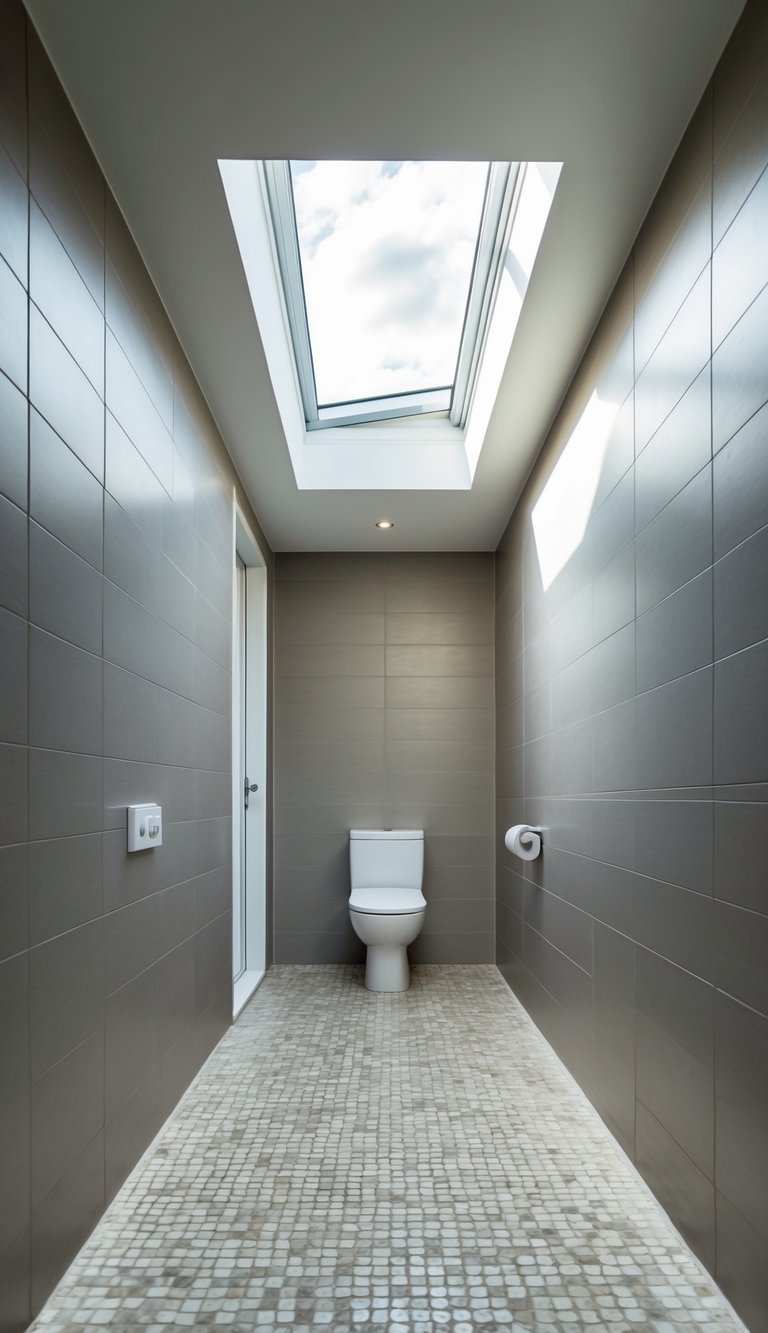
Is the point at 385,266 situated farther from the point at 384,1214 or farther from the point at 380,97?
the point at 384,1214

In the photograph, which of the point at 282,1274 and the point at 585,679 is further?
the point at 585,679

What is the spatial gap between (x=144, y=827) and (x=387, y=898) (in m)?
2.12

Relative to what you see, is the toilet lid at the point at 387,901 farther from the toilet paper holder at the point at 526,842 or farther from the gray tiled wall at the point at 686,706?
the gray tiled wall at the point at 686,706

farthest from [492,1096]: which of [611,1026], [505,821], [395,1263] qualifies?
[505,821]

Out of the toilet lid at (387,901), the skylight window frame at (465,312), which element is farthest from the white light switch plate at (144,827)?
the toilet lid at (387,901)

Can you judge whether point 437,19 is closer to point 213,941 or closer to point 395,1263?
point 395,1263

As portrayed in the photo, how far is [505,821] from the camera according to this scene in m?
4.36

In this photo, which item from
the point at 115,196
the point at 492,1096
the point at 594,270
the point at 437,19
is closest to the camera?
the point at 437,19

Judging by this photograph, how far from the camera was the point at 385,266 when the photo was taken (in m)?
2.90

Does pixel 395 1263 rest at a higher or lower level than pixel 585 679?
lower

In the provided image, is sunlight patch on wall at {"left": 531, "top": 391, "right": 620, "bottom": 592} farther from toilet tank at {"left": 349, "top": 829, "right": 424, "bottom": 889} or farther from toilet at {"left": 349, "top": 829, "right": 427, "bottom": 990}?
toilet tank at {"left": 349, "top": 829, "right": 424, "bottom": 889}

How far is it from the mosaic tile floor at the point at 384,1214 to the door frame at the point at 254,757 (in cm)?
117

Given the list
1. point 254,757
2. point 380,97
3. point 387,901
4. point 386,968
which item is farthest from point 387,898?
point 380,97

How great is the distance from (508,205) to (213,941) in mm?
2416
